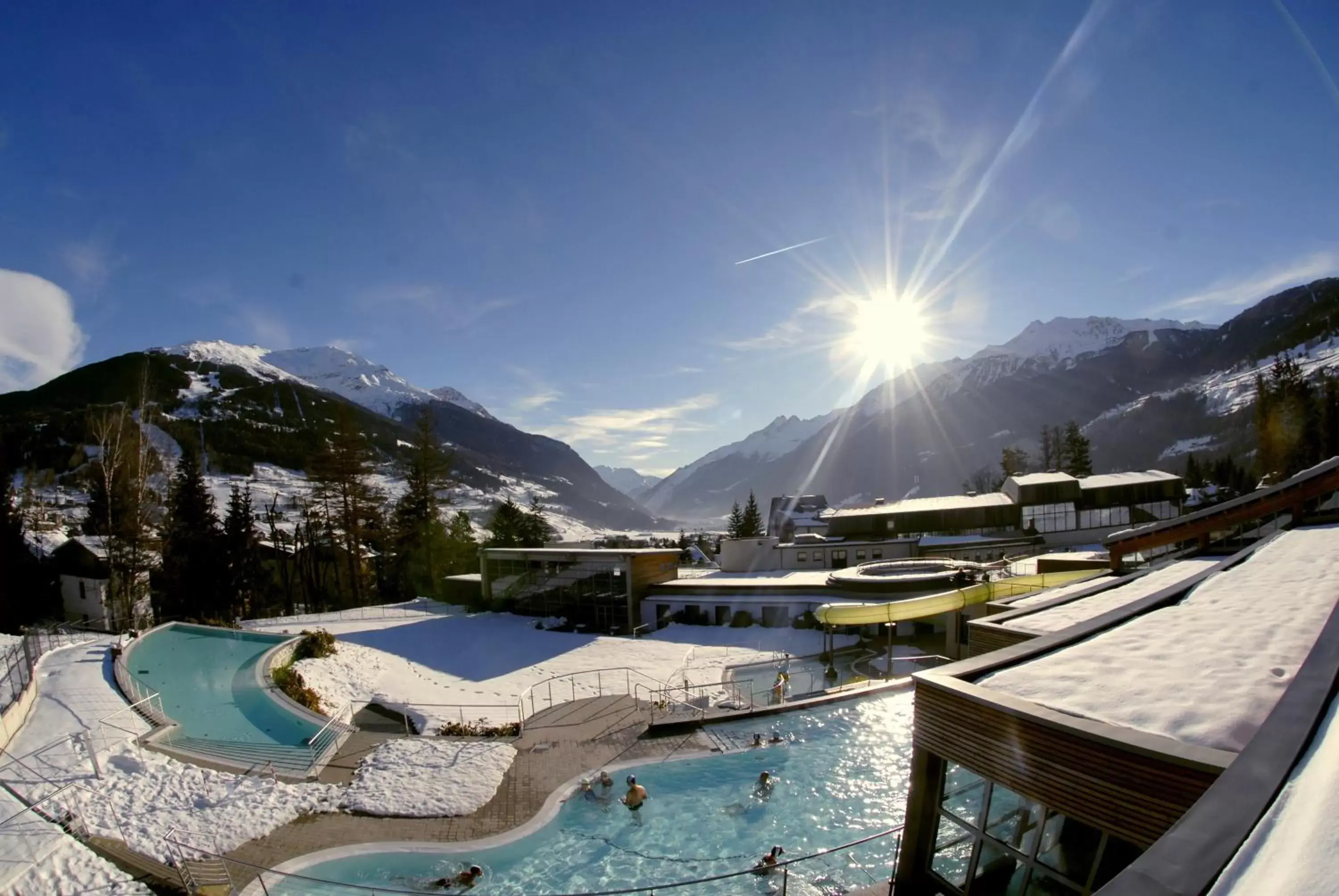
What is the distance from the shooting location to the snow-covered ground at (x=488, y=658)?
20641 millimetres

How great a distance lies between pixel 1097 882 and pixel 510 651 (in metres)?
24.7

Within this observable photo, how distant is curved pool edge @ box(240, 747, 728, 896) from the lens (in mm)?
10578

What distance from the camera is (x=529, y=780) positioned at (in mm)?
14164

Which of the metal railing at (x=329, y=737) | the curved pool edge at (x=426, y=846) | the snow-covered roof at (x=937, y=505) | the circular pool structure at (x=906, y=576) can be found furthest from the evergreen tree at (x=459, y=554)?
the curved pool edge at (x=426, y=846)

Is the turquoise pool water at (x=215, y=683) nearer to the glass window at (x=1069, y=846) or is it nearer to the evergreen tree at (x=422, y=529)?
the evergreen tree at (x=422, y=529)

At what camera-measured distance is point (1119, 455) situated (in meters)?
182

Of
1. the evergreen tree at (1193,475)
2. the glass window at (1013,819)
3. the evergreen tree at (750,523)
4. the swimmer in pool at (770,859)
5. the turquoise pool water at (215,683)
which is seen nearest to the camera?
the glass window at (1013,819)

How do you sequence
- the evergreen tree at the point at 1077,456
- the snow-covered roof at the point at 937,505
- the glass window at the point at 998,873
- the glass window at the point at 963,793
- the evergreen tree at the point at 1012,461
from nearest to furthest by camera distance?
the glass window at the point at 998,873
the glass window at the point at 963,793
the snow-covered roof at the point at 937,505
the evergreen tree at the point at 1077,456
the evergreen tree at the point at 1012,461

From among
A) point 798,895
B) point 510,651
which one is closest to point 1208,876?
point 798,895

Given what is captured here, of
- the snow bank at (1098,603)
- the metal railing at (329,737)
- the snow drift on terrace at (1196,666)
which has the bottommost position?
the metal railing at (329,737)

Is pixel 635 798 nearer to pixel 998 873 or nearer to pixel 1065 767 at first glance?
pixel 998 873

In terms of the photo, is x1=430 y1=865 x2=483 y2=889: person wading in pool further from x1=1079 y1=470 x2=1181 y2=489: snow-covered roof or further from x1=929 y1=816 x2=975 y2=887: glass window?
x1=1079 y1=470 x2=1181 y2=489: snow-covered roof

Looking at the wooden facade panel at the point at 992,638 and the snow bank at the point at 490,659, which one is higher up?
the wooden facade panel at the point at 992,638

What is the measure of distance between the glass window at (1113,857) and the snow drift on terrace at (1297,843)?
248 cm
